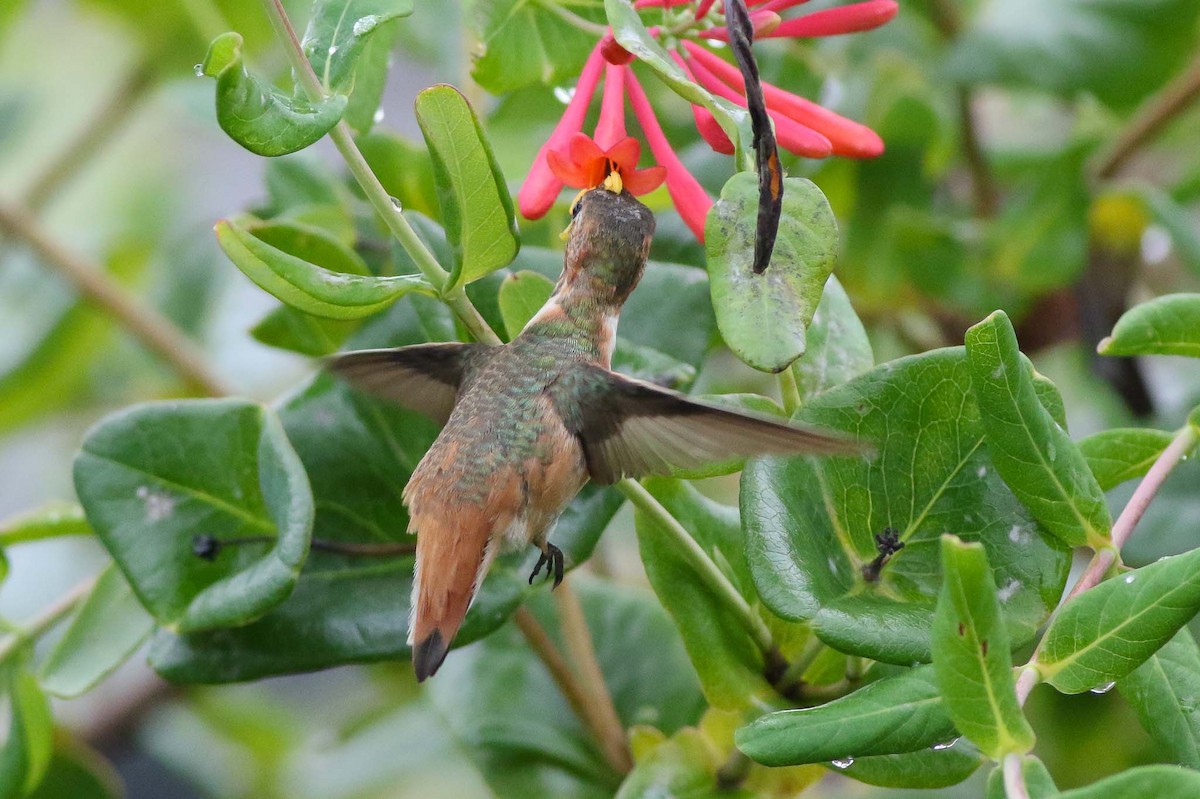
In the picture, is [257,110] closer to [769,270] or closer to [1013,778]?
[769,270]

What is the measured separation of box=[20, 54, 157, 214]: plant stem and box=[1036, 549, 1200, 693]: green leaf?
143 cm

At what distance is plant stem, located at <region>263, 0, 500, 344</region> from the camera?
2.30 ft

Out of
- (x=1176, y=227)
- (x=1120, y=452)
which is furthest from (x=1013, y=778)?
(x=1176, y=227)

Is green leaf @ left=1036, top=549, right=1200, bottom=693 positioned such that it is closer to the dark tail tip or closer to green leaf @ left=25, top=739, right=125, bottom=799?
the dark tail tip

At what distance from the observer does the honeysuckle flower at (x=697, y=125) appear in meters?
0.74

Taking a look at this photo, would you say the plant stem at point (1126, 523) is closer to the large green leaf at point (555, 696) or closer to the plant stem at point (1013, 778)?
the plant stem at point (1013, 778)

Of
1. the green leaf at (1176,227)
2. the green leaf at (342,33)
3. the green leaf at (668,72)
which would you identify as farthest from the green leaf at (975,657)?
the green leaf at (1176,227)

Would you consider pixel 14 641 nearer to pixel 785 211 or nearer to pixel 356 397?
pixel 356 397

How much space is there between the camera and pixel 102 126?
1.69 metres

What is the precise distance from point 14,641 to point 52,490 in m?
1.02

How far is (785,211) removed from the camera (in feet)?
2.17

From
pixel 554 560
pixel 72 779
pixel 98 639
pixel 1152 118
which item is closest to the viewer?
pixel 554 560

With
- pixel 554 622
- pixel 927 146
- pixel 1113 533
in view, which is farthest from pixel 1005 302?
pixel 1113 533

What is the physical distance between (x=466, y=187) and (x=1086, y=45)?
1.07 meters
